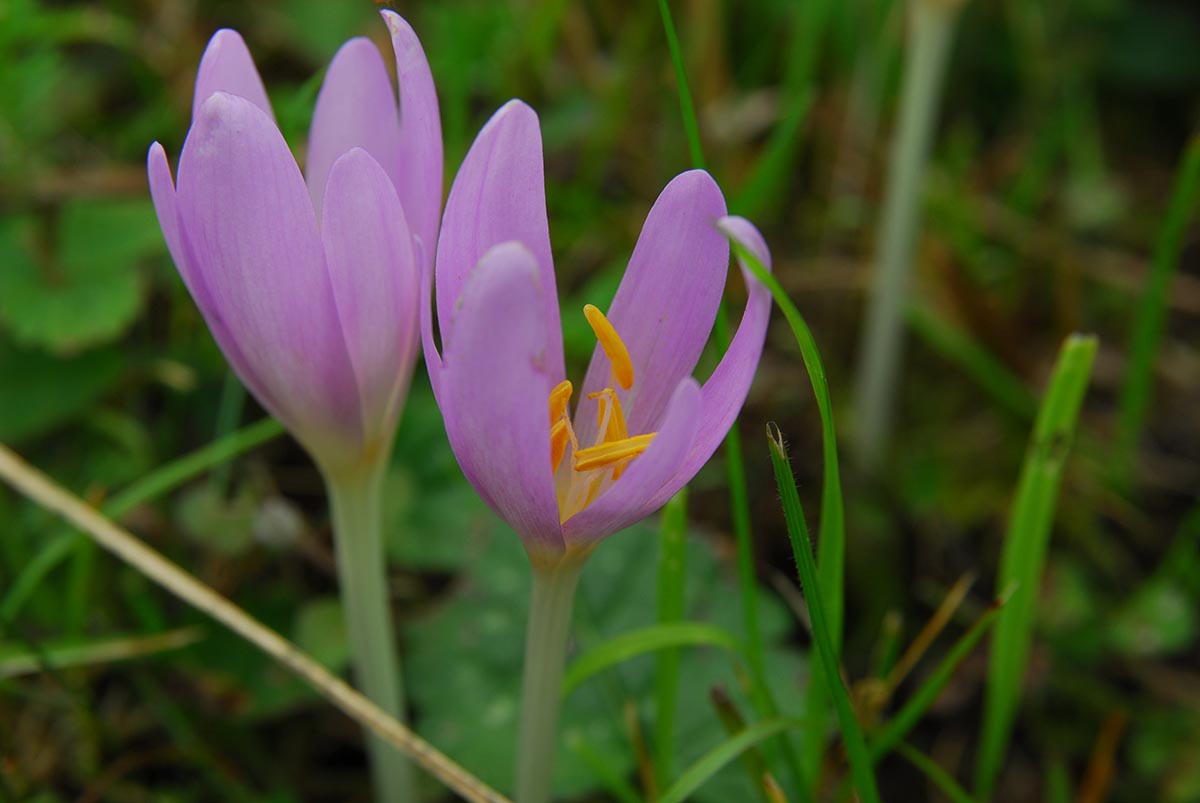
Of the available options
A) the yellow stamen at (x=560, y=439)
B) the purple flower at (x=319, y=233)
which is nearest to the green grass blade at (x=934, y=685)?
the yellow stamen at (x=560, y=439)

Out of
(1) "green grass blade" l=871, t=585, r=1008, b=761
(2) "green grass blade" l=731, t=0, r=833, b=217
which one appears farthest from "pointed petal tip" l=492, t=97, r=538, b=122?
(2) "green grass blade" l=731, t=0, r=833, b=217

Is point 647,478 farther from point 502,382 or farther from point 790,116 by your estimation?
point 790,116

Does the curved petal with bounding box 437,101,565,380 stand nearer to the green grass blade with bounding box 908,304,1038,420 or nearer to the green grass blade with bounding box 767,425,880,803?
the green grass blade with bounding box 767,425,880,803

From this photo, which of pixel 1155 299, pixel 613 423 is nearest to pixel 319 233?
pixel 613 423

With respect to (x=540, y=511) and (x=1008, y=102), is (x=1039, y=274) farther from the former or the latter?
(x=540, y=511)

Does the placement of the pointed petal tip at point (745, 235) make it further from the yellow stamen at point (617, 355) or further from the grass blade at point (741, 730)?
the grass blade at point (741, 730)

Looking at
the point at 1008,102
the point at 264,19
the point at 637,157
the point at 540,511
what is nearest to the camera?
the point at 540,511

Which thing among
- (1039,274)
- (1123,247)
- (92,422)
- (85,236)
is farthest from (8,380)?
(1123,247)
